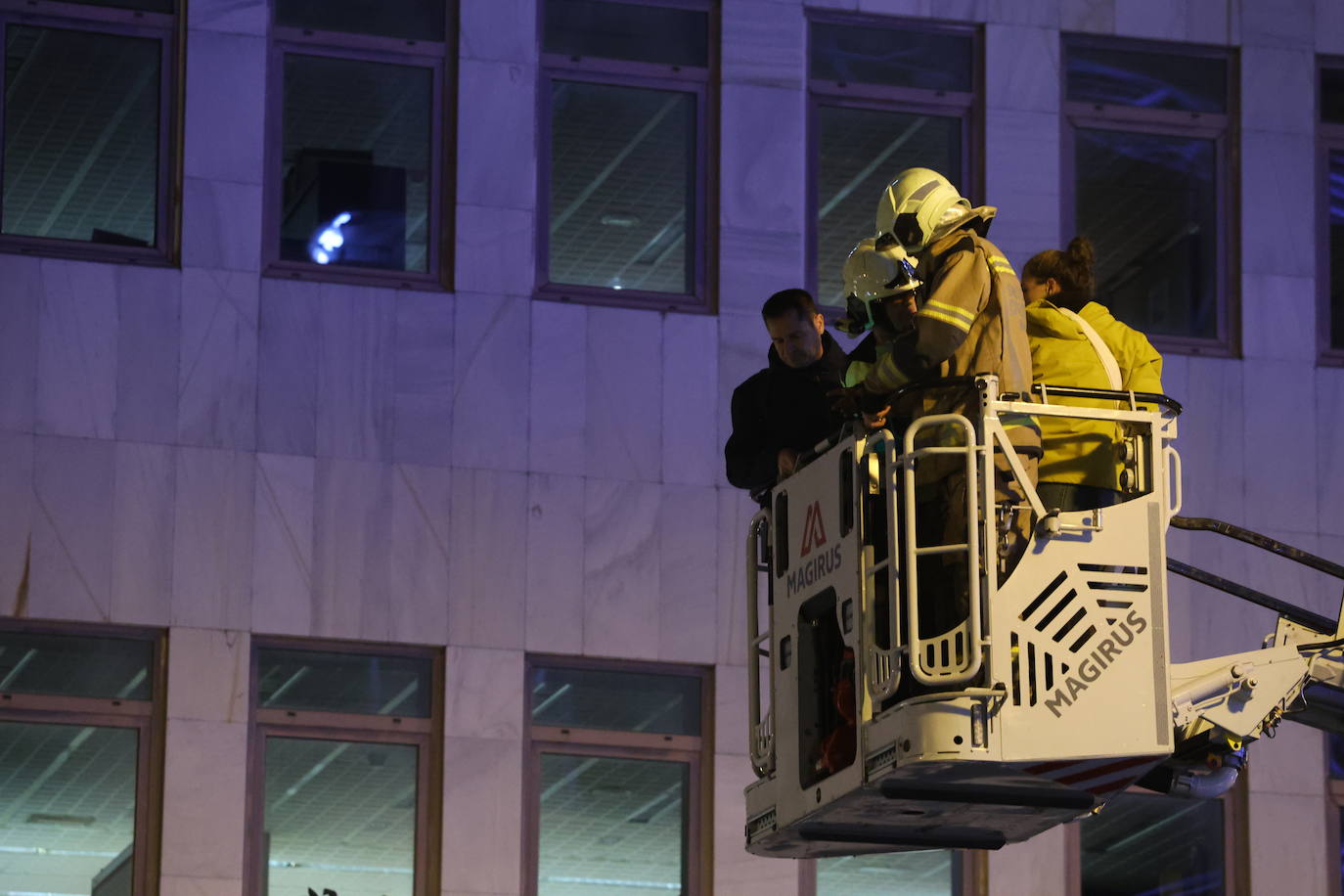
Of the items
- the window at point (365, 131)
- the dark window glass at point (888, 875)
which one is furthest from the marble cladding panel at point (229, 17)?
the dark window glass at point (888, 875)

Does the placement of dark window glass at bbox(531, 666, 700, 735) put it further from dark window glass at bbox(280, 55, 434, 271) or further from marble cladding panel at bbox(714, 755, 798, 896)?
dark window glass at bbox(280, 55, 434, 271)

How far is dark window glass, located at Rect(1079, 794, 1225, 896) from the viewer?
18.7m

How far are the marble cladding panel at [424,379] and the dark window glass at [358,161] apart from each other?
0.39m

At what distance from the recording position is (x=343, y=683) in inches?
699

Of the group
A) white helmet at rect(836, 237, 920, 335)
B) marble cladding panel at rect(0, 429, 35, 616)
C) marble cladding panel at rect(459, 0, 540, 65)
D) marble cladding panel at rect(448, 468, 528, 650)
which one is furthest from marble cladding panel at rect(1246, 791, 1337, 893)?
white helmet at rect(836, 237, 920, 335)

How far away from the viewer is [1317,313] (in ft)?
64.5

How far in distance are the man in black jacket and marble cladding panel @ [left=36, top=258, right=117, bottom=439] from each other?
6.00 m

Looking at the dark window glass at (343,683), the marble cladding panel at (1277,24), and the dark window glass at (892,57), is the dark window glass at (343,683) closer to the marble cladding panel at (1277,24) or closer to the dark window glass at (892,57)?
the dark window glass at (892,57)

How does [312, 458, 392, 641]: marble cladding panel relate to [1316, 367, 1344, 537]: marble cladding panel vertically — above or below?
below

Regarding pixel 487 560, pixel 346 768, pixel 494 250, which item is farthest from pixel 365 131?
pixel 346 768

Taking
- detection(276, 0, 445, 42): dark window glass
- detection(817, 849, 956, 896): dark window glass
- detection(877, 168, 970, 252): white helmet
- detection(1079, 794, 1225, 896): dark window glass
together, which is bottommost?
detection(817, 849, 956, 896): dark window glass

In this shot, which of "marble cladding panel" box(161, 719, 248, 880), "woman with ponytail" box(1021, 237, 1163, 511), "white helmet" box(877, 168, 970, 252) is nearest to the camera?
"white helmet" box(877, 168, 970, 252)

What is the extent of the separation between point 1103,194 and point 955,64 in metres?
1.36

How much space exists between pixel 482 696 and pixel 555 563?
0.96m
